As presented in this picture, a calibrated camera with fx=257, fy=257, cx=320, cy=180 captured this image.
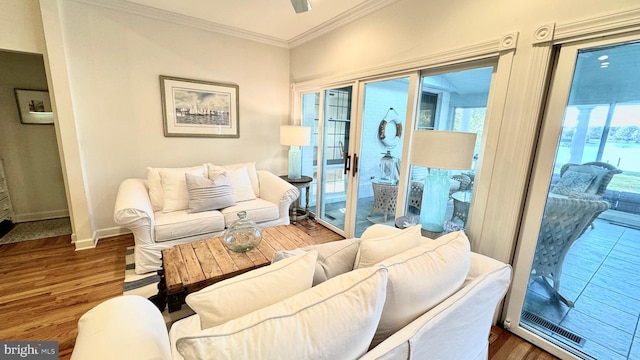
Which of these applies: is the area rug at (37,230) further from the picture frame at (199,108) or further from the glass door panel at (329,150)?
the glass door panel at (329,150)

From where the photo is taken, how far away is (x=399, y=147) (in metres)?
2.69

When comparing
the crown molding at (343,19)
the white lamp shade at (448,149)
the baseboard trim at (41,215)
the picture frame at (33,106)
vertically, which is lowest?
the baseboard trim at (41,215)

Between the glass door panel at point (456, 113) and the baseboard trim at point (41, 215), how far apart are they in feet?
15.4

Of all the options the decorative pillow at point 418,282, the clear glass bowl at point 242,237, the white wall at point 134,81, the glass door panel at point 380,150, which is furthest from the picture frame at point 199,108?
the decorative pillow at point 418,282

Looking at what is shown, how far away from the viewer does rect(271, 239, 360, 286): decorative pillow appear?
111cm

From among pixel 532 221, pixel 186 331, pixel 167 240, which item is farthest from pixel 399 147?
pixel 167 240

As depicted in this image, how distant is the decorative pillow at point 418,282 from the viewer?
0.97m

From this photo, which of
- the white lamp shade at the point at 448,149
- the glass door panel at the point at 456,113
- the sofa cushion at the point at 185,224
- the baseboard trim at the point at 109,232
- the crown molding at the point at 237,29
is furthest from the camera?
the baseboard trim at the point at 109,232

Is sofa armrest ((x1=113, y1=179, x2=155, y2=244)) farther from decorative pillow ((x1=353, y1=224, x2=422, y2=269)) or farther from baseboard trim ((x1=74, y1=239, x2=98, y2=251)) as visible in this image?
decorative pillow ((x1=353, y1=224, x2=422, y2=269))

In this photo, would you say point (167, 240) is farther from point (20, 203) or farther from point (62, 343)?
point (20, 203)

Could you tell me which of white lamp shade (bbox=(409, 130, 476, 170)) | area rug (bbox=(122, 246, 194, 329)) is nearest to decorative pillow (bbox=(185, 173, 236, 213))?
area rug (bbox=(122, 246, 194, 329))

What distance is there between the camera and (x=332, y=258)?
1.18 metres

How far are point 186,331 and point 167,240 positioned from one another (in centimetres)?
158

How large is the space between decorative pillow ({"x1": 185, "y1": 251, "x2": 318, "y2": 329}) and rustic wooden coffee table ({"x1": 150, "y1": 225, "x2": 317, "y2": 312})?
0.79 meters
